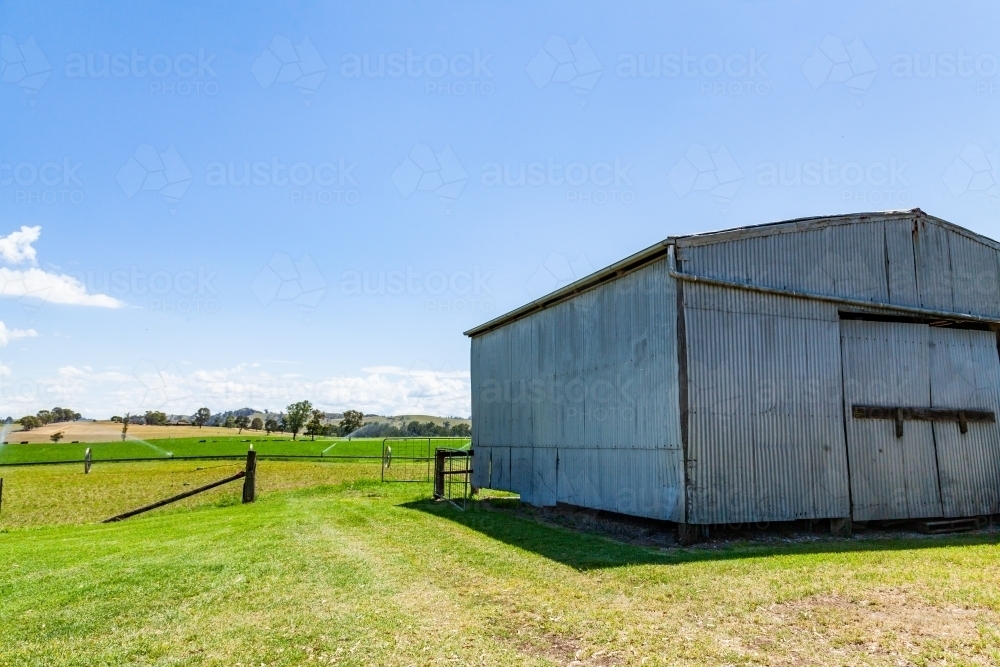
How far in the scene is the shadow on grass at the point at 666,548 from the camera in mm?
9648

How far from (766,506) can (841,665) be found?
278 inches

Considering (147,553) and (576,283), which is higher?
(576,283)

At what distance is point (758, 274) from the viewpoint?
12.5m

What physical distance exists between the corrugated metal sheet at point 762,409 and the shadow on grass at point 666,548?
59 cm

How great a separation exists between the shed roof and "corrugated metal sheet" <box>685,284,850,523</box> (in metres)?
0.97

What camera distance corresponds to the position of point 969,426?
47.1ft

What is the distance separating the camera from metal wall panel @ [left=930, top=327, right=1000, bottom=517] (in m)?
13.9

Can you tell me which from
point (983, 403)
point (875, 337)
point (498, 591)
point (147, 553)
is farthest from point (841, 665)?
point (983, 403)

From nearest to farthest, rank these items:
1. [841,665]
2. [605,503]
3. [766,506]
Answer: [841,665]
[766,506]
[605,503]

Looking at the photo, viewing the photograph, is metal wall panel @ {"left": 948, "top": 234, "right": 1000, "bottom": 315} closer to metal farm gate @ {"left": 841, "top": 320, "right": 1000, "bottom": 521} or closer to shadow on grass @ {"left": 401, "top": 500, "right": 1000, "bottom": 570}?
metal farm gate @ {"left": 841, "top": 320, "right": 1000, "bottom": 521}

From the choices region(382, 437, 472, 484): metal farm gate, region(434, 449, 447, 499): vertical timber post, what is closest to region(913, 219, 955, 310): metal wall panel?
region(434, 449, 447, 499): vertical timber post

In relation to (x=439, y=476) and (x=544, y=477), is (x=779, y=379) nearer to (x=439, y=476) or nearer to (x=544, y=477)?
(x=544, y=477)

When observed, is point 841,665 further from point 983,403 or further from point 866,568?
point 983,403

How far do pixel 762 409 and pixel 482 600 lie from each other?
7371 mm
